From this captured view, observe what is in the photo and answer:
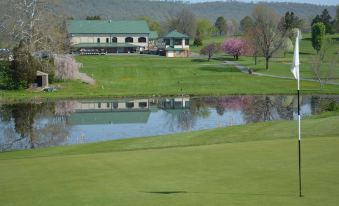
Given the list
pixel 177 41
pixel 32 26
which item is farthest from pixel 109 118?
pixel 177 41

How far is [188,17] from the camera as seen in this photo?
581 ft

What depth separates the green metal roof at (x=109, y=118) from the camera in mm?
41634

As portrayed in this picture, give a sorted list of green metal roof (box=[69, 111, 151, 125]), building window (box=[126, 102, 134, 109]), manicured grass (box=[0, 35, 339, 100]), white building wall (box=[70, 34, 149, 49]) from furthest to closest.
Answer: white building wall (box=[70, 34, 149, 49])
manicured grass (box=[0, 35, 339, 100])
building window (box=[126, 102, 134, 109])
green metal roof (box=[69, 111, 151, 125])

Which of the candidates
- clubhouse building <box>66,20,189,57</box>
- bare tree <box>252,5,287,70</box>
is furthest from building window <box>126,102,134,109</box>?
clubhouse building <box>66,20,189,57</box>

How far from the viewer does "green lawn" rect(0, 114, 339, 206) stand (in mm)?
11734

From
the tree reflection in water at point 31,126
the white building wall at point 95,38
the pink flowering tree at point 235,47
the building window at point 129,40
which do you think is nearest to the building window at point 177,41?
the pink flowering tree at point 235,47

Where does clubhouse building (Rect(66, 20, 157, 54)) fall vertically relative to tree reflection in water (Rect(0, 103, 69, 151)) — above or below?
above

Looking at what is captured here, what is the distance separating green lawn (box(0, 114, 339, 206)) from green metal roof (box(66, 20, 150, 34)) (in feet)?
342

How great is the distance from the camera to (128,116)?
45.1m

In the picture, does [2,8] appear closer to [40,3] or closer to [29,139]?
[40,3]

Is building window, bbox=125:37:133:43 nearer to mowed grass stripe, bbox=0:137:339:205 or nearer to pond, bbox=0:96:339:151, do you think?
pond, bbox=0:96:339:151

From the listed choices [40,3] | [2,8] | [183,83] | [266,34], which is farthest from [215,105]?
[2,8]

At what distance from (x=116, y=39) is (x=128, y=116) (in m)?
80.1

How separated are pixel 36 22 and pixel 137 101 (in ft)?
80.4
